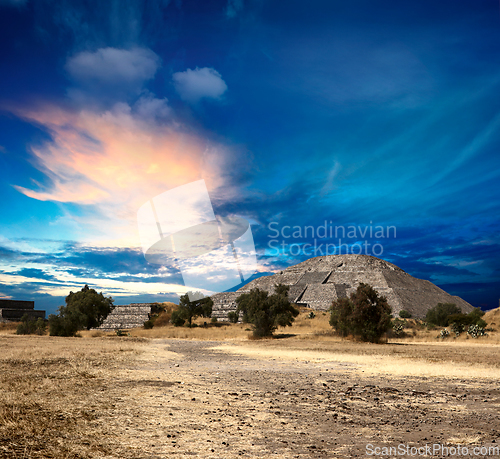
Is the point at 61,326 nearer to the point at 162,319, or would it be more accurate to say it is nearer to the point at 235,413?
the point at 162,319

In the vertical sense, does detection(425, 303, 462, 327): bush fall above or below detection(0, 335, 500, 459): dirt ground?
below

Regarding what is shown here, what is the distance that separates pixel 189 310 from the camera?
227ft

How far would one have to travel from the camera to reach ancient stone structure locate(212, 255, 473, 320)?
9475 cm

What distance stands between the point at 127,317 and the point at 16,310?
2246cm

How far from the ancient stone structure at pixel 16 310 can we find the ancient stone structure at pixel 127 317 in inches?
570

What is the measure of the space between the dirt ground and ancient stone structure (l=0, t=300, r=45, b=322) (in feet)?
235

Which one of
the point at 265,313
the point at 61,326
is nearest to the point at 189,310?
the point at 61,326

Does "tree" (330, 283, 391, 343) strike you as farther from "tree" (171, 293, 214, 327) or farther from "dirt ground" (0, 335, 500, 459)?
"tree" (171, 293, 214, 327)

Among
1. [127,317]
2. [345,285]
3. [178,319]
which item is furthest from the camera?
[345,285]

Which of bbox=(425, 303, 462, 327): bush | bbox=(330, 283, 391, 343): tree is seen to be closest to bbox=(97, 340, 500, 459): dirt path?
bbox=(330, 283, 391, 343): tree

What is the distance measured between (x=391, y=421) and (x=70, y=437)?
586cm

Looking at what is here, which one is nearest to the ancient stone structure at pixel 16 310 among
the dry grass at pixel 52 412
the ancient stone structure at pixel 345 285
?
the ancient stone structure at pixel 345 285

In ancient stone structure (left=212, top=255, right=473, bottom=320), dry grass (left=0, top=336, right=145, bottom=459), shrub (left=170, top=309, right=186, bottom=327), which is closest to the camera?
dry grass (left=0, top=336, right=145, bottom=459)

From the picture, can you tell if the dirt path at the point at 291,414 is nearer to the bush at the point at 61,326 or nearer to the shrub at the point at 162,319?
the bush at the point at 61,326
